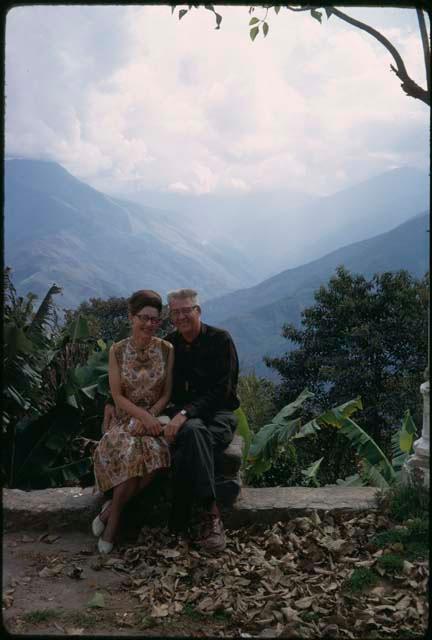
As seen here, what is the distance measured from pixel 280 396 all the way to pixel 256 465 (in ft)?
51.4

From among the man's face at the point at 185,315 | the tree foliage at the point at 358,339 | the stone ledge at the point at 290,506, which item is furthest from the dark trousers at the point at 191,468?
the tree foliage at the point at 358,339

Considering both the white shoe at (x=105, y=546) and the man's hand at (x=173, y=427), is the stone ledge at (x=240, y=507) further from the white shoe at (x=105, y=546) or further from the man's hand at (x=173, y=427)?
the man's hand at (x=173, y=427)

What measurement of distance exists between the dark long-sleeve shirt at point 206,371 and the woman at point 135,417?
4.1 inches

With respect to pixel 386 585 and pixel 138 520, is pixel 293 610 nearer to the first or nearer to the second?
pixel 386 585

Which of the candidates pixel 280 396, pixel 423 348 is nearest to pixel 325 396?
pixel 280 396

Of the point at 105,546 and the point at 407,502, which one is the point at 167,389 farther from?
the point at 407,502

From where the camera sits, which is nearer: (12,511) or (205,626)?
(205,626)

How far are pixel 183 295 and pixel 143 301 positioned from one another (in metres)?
0.30

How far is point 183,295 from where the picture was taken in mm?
4422

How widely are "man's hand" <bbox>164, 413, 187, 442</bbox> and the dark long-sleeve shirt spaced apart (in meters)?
0.18

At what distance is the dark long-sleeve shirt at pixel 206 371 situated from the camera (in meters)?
4.53

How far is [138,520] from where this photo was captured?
4.57m

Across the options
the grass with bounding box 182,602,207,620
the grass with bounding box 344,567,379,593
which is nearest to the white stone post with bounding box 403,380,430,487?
the grass with bounding box 344,567,379,593

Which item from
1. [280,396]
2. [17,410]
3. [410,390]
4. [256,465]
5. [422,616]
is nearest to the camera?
[422,616]
